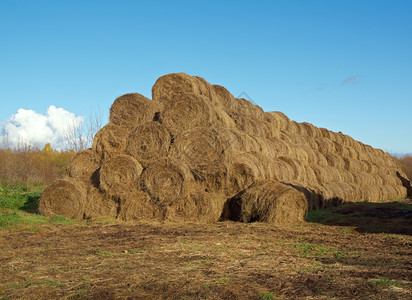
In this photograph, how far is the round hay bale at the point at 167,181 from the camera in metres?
12.3

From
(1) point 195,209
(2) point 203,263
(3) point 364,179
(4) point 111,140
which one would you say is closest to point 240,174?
(1) point 195,209

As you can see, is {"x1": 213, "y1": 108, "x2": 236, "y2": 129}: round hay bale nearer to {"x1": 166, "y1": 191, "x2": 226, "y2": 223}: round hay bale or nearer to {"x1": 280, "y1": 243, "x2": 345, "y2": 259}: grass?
{"x1": 166, "y1": 191, "x2": 226, "y2": 223}: round hay bale

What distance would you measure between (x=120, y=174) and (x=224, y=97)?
5876mm

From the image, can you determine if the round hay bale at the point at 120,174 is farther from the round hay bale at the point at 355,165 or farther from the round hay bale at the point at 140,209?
the round hay bale at the point at 355,165

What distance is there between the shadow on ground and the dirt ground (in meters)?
0.37

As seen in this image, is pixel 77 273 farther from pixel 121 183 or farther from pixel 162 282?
pixel 121 183

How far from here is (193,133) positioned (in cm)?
1305

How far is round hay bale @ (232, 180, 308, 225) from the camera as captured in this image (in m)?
12.3

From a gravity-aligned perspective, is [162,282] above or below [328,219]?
below

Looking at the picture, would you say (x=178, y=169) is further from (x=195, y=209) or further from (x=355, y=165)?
(x=355, y=165)

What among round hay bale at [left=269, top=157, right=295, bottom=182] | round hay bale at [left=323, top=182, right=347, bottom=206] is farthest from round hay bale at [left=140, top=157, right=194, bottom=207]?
round hay bale at [left=323, top=182, right=347, bottom=206]

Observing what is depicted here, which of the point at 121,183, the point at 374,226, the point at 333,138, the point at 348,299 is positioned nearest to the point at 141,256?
the point at 348,299

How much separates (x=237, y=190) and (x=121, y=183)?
334 cm

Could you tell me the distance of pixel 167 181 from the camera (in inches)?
489
